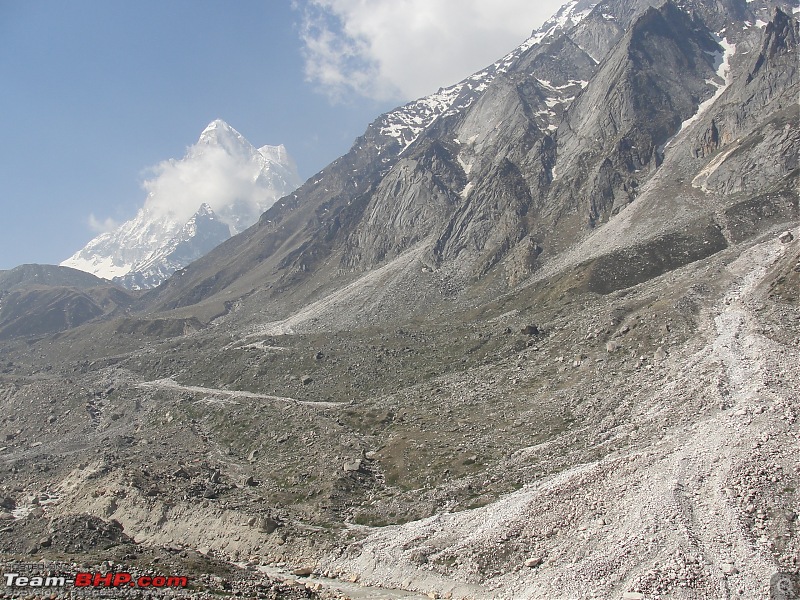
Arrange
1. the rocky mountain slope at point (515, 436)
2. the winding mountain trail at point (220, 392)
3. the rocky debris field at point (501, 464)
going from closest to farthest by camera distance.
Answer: the rocky debris field at point (501, 464)
the rocky mountain slope at point (515, 436)
the winding mountain trail at point (220, 392)

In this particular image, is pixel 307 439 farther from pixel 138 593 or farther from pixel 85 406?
pixel 85 406

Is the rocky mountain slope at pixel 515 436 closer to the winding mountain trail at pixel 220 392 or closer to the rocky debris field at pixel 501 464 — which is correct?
the rocky debris field at pixel 501 464

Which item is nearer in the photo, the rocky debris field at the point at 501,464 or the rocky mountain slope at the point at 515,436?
the rocky debris field at the point at 501,464

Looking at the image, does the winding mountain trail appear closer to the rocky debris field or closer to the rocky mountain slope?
the rocky mountain slope

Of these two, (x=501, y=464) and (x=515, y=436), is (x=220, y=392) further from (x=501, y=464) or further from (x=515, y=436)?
(x=501, y=464)

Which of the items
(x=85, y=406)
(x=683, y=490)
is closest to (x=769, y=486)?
(x=683, y=490)

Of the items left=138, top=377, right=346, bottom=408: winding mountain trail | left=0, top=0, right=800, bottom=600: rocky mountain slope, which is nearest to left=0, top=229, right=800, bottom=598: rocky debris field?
left=0, top=0, right=800, bottom=600: rocky mountain slope

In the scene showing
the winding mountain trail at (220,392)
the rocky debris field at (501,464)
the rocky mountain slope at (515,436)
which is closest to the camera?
the rocky debris field at (501,464)

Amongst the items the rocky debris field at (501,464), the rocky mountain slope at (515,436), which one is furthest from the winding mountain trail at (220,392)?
the rocky debris field at (501,464)

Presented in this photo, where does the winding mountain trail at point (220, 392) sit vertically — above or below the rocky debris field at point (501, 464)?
above

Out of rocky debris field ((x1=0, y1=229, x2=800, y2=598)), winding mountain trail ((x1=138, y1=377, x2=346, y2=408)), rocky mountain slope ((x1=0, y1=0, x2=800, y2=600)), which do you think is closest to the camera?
rocky debris field ((x1=0, y1=229, x2=800, y2=598))

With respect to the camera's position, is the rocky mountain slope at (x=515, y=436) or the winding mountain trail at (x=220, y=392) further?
the winding mountain trail at (x=220, y=392)

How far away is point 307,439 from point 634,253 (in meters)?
101

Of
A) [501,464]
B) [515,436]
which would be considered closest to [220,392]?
[515,436]
